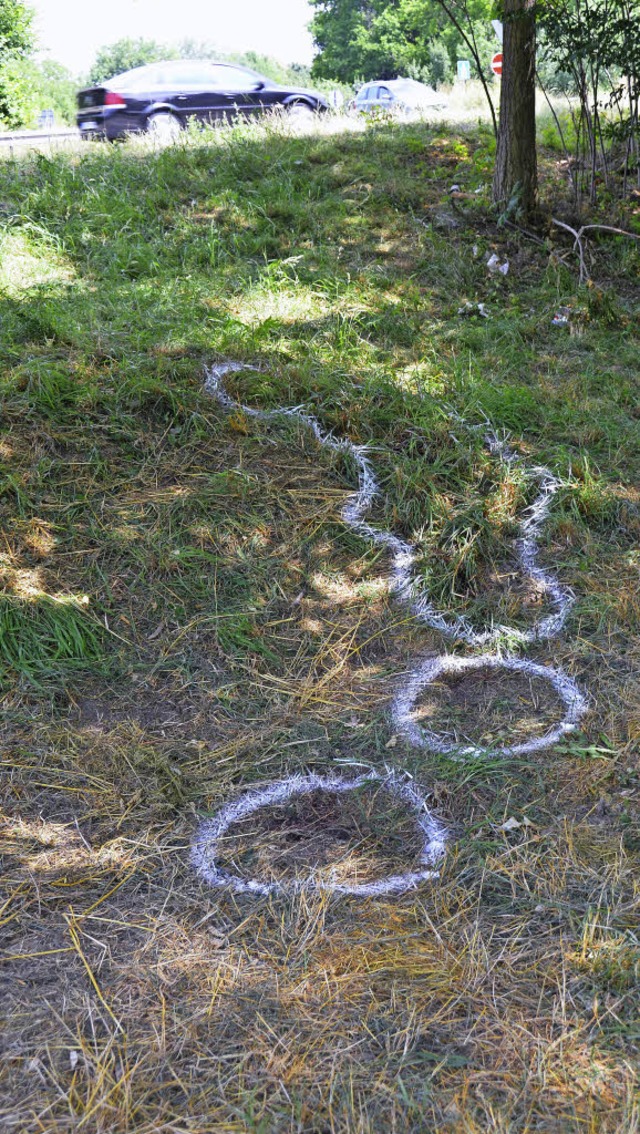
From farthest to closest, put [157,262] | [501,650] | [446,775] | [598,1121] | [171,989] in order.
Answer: [157,262]
[501,650]
[446,775]
[171,989]
[598,1121]

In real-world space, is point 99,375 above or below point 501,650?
above

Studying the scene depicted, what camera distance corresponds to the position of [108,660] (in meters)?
3.11

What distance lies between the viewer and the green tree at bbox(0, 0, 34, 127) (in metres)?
15.4

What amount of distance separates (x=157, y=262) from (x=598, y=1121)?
458 centimetres

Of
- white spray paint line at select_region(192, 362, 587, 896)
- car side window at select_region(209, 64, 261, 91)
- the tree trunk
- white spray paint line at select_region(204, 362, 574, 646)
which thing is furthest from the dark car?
white spray paint line at select_region(192, 362, 587, 896)

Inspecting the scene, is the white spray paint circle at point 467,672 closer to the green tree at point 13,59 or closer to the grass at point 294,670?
the grass at point 294,670

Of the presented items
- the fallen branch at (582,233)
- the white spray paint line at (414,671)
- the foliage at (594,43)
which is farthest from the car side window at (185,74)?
the white spray paint line at (414,671)

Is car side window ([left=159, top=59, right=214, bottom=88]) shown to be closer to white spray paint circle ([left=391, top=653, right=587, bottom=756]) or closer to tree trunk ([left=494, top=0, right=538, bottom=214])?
tree trunk ([left=494, top=0, right=538, bottom=214])

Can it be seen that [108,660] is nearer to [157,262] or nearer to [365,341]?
[365,341]

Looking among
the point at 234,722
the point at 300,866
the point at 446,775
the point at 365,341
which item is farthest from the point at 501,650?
the point at 365,341

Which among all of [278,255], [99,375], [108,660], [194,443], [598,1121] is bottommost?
[598,1121]

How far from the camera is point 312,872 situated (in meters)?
2.39

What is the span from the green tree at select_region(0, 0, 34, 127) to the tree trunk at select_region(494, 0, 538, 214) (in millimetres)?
12280

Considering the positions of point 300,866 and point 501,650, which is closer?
point 300,866
